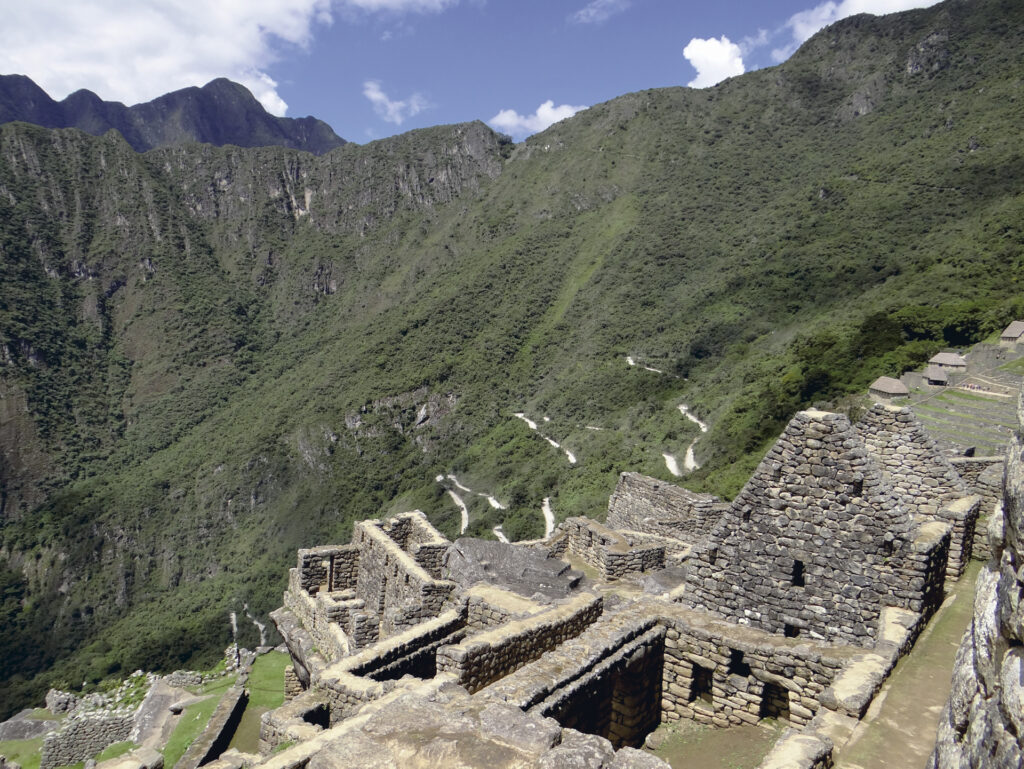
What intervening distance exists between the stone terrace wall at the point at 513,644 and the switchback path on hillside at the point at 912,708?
2821 millimetres

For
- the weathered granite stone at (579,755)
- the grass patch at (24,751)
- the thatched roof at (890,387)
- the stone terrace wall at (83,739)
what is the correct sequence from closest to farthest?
the weathered granite stone at (579,755) → the stone terrace wall at (83,739) → the grass patch at (24,751) → the thatched roof at (890,387)

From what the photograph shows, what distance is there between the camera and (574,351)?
107875mm

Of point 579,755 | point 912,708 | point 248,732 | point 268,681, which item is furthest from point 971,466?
point 268,681

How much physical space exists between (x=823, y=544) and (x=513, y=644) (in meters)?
2.93

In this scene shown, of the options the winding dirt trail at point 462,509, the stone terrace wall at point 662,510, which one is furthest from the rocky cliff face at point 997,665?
the winding dirt trail at point 462,509

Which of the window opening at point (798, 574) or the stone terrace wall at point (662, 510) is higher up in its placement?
the window opening at point (798, 574)

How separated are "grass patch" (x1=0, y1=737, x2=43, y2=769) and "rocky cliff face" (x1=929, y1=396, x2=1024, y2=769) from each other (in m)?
27.5

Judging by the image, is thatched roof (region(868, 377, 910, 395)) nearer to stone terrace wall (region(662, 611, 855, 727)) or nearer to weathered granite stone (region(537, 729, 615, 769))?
stone terrace wall (region(662, 611, 855, 727))

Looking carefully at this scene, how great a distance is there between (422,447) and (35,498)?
10094cm

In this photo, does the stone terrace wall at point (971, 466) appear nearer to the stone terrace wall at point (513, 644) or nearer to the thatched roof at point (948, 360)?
the stone terrace wall at point (513, 644)

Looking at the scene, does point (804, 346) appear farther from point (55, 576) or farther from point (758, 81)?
point (758, 81)

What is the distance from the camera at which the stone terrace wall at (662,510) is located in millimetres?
13656

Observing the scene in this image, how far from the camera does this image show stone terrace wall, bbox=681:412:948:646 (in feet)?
17.3

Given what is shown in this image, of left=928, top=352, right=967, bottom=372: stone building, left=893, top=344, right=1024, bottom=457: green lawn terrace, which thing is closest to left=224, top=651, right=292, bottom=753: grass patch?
left=893, top=344, right=1024, bottom=457: green lawn terrace
